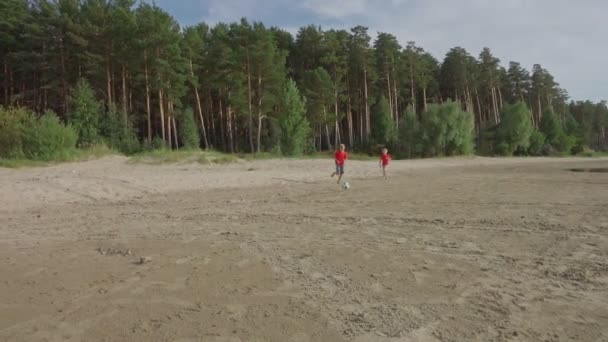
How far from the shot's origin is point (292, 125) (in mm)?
40312

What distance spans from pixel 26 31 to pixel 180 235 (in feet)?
138

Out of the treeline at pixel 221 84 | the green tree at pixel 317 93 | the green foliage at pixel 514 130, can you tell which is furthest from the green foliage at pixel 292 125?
the green foliage at pixel 514 130

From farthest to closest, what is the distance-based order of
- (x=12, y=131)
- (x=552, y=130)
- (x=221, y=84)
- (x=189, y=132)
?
(x=552, y=130)
(x=221, y=84)
(x=189, y=132)
(x=12, y=131)

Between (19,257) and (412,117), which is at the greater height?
(412,117)

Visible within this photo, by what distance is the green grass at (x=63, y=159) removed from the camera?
19.5 metres

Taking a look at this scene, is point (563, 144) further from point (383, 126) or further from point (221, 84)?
point (221, 84)

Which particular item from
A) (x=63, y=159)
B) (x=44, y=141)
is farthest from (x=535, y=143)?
(x=44, y=141)

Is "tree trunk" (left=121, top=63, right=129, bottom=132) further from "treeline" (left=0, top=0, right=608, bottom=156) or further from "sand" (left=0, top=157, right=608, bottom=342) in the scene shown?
"sand" (left=0, top=157, right=608, bottom=342)

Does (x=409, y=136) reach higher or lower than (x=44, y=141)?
higher

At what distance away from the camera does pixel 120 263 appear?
17.9ft

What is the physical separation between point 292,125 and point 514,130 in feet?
105

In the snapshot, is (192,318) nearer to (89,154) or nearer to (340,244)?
(340,244)

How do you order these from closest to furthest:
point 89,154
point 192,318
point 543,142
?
1. point 192,318
2. point 89,154
3. point 543,142

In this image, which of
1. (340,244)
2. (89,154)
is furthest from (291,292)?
(89,154)
